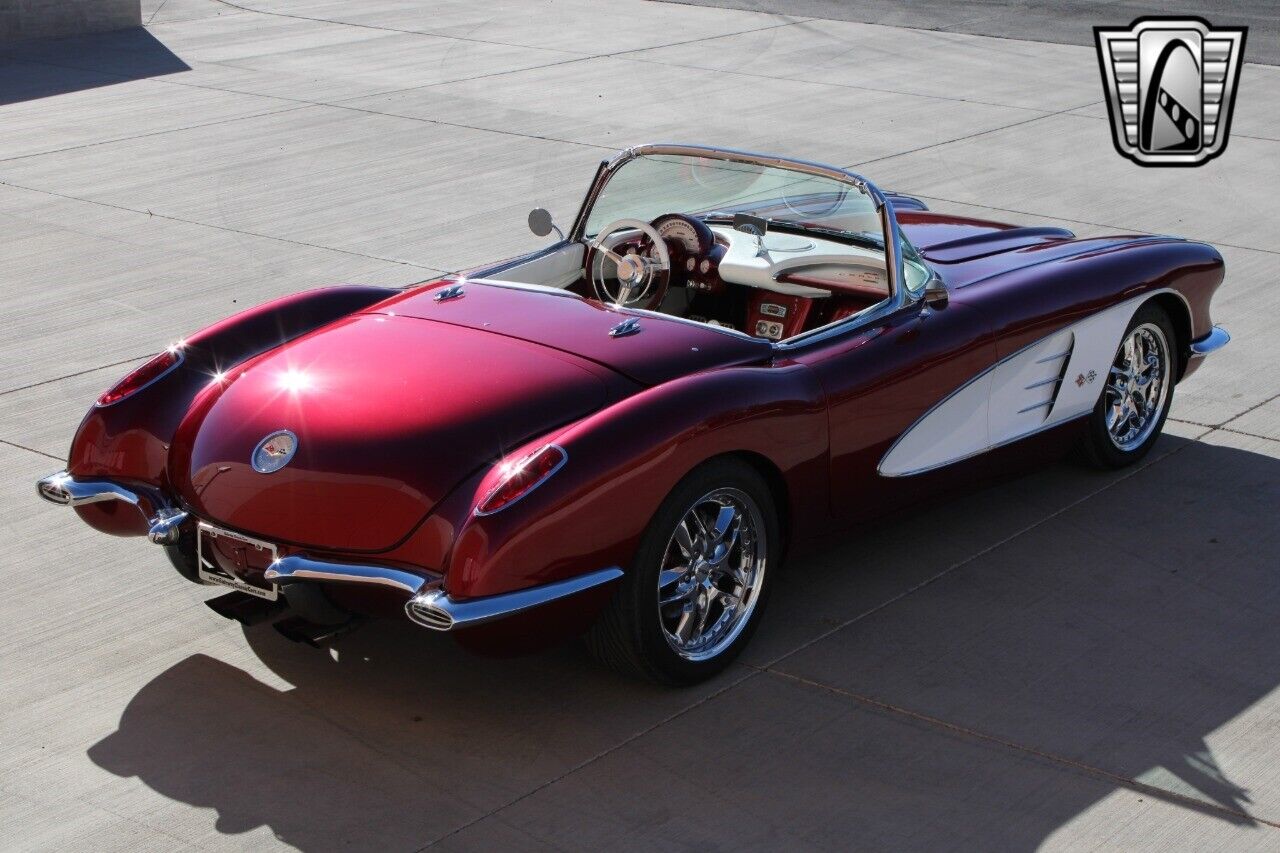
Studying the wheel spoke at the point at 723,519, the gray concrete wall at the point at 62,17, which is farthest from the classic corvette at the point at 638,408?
the gray concrete wall at the point at 62,17

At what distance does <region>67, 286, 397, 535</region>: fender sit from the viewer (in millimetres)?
4965

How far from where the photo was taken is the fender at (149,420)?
4.96 meters

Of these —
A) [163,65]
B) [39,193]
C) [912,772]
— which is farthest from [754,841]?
[163,65]

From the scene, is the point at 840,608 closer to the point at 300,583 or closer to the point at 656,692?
the point at 656,692

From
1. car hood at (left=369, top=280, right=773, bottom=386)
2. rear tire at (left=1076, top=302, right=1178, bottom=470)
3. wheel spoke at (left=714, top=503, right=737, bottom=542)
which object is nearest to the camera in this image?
wheel spoke at (left=714, top=503, right=737, bottom=542)

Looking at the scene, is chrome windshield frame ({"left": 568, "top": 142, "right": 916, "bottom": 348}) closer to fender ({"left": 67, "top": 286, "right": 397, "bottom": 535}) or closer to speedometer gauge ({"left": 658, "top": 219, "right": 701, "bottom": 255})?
speedometer gauge ({"left": 658, "top": 219, "right": 701, "bottom": 255})

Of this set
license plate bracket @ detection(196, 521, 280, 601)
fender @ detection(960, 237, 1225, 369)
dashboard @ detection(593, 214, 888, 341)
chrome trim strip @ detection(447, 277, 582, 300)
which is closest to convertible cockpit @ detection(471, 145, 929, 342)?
dashboard @ detection(593, 214, 888, 341)

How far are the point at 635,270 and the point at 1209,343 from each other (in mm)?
2458

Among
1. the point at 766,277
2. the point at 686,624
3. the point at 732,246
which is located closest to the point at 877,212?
the point at 766,277

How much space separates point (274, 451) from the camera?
459 cm

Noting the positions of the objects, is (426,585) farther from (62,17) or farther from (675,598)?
(62,17)

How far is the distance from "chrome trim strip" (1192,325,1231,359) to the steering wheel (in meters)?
2.22

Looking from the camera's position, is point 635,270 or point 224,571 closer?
point 224,571

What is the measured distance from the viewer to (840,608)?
17.2 ft
